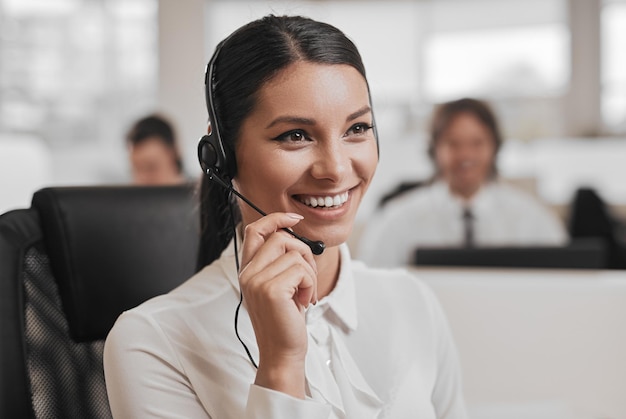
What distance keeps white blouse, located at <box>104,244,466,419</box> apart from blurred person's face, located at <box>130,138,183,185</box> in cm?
242

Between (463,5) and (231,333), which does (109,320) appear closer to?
(231,333)

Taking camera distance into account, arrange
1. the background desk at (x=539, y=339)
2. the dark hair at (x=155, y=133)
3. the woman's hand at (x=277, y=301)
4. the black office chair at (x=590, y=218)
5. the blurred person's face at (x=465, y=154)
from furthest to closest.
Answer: the black office chair at (x=590, y=218) < the dark hair at (x=155, y=133) < the blurred person's face at (x=465, y=154) < the background desk at (x=539, y=339) < the woman's hand at (x=277, y=301)

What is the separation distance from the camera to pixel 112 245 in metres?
1.23

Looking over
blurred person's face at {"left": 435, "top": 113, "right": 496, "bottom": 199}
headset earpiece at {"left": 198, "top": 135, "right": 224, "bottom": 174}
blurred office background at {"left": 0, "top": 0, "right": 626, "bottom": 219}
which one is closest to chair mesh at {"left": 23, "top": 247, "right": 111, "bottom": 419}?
headset earpiece at {"left": 198, "top": 135, "right": 224, "bottom": 174}

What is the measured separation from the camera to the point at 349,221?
1.10 meters

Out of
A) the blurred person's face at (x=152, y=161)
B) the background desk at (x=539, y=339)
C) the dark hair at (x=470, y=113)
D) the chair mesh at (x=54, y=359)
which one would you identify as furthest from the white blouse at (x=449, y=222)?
the chair mesh at (x=54, y=359)

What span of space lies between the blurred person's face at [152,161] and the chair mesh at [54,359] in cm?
244

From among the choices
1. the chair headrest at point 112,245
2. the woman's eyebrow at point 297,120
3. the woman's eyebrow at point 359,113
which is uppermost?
the woman's eyebrow at point 359,113

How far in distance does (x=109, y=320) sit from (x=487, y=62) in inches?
255

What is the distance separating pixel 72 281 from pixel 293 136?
0.41m

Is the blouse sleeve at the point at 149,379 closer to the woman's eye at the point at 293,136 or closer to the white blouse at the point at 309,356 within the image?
the white blouse at the point at 309,356

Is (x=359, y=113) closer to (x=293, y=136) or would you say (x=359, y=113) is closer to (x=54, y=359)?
(x=293, y=136)

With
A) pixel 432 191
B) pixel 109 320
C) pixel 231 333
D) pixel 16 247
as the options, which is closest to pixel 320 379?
pixel 231 333

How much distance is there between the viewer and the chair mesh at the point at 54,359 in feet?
3.62
